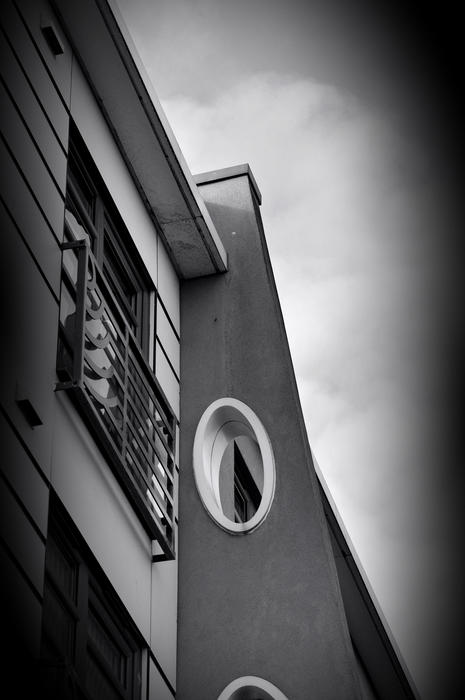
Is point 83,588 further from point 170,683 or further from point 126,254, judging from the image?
point 126,254

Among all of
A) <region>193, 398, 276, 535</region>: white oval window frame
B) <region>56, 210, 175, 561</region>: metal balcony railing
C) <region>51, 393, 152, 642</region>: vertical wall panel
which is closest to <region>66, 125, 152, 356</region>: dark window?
<region>56, 210, 175, 561</region>: metal balcony railing

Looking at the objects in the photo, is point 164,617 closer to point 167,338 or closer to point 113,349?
point 113,349

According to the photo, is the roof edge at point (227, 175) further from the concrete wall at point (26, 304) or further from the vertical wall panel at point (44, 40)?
the concrete wall at point (26, 304)

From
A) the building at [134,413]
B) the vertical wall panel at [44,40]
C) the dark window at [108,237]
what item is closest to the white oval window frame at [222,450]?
the building at [134,413]

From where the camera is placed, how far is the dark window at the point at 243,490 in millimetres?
12609

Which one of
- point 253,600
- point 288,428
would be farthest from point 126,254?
point 253,600

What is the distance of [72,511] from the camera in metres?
7.08

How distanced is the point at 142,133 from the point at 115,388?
273cm

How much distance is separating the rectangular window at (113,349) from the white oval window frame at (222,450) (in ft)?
1.25

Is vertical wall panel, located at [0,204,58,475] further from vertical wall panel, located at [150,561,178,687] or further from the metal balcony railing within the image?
vertical wall panel, located at [150,561,178,687]

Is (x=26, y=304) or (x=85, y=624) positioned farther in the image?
(x=85, y=624)

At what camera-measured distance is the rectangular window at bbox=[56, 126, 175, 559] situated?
7527 millimetres

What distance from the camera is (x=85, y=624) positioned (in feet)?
23.4

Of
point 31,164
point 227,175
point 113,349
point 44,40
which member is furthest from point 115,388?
point 227,175
